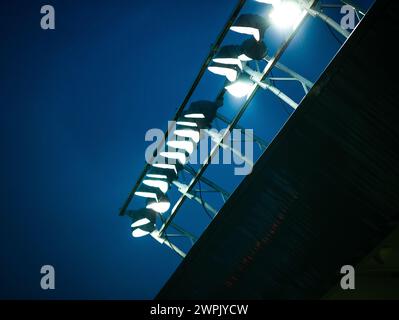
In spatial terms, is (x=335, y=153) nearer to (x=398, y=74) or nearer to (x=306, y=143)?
(x=306, y=143)

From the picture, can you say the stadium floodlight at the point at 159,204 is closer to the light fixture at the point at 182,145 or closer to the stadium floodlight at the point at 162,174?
the stadium floodlight at the point at 162,174

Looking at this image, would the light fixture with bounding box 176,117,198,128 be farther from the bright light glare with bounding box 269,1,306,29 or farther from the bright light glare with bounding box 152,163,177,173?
the bright light glare with bounding box 269,1,306,29

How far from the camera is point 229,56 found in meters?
7.35

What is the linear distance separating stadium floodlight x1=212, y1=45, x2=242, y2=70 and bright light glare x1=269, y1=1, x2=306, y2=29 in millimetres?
853

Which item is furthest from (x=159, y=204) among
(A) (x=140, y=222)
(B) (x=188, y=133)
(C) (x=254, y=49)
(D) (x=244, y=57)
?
(C) (x=254, y=49)

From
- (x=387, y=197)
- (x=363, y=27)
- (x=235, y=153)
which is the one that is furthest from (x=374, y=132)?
(x=235, y=153)

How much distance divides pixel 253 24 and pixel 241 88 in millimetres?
1209

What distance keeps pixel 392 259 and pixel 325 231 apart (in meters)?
1.77

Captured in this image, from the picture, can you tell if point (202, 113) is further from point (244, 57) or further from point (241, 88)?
point (244, 57)

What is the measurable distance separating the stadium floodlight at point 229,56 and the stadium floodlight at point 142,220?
3505 millimetres

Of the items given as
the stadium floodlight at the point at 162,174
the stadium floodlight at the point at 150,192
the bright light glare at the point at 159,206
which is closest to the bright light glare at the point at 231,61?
the stadium floodlight at the point at 162,174

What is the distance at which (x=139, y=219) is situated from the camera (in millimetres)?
8945

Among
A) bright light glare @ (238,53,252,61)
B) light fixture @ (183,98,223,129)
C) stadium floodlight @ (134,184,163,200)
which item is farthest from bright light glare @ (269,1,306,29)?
stadium floodlight @ (134,184,163,200)

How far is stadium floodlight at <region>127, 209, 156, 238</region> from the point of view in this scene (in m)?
8.91
